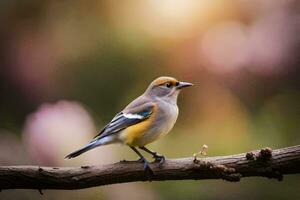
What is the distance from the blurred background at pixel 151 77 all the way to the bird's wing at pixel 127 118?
0.65 feet

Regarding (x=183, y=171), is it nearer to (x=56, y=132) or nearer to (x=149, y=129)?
(x=149, y=129)

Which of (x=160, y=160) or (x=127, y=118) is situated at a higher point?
(x=127, y=118)

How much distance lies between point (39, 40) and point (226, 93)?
47cm

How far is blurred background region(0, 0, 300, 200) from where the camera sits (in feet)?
5.16

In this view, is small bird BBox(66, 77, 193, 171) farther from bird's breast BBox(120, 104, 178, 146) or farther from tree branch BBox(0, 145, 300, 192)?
tree branch BBox(0, 145, 300, 192)

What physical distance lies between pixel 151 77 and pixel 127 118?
0.37m

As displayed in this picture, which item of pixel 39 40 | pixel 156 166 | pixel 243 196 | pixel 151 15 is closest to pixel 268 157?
pixel 156 166

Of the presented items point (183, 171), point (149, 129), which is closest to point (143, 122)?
point (149, 129)

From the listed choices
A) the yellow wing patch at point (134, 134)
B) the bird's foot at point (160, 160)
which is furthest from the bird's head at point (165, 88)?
the bird's foot at point (160, 160)

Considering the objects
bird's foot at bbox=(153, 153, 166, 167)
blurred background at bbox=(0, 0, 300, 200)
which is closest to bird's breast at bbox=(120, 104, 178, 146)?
bird's foot at bbox=(153, 153, 166, 167)

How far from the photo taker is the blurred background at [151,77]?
157cm

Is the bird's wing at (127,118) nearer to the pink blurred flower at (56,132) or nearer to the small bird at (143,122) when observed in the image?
the small bird at (143,122)

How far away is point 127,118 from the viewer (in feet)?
4.38

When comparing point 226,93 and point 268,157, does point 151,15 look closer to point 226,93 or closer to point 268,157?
point 226,93
